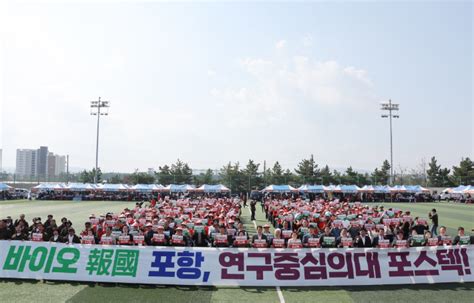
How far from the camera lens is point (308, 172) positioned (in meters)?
83.6

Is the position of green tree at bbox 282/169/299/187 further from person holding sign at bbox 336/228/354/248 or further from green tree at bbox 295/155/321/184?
person holding sign at bbox 336/228/354/248

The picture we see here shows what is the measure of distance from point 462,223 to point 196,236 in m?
23.5

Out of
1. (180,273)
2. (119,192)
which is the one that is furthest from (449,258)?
(119,192)

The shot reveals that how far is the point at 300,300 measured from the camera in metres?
9.71

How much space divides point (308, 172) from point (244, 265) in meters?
74.2

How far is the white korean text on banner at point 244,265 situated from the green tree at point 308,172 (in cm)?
7196

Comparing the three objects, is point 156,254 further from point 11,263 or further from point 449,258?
point 449,258

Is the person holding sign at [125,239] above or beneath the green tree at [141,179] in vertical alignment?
beneath

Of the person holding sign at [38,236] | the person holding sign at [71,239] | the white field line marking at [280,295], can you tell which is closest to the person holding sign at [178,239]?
the person holding sign at [71,239]

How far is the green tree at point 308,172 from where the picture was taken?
82750 mm

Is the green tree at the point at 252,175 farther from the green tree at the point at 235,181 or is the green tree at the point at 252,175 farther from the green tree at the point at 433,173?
the green tree at the point at 433,173

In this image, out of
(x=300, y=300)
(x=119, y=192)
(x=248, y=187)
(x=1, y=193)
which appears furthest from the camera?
(x=248, y=187)

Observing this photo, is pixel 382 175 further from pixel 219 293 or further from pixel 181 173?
pixel 219 293

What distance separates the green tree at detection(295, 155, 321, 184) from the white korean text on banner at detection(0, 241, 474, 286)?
7196 centimetres
